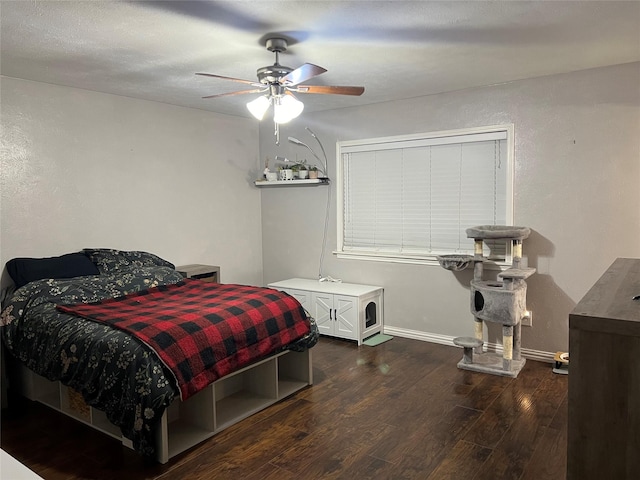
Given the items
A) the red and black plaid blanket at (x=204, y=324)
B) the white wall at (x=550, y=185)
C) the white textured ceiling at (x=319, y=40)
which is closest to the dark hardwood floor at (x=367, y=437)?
the red and black plaid blanket at (x=204, y=324)

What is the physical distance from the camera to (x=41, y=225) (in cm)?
388

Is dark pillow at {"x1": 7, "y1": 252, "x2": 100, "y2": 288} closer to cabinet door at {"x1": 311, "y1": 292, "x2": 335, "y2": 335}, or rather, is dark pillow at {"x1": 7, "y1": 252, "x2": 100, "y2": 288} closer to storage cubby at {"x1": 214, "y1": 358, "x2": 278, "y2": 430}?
storage cubby at {"x1": 214, "y1": 358, "x2": 278, "y2": 430}

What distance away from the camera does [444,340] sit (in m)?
4.60

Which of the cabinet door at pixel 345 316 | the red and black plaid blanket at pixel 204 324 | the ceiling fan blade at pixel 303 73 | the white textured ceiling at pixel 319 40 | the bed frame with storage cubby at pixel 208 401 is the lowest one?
the bed frame with storage cubby at pixel 208 401

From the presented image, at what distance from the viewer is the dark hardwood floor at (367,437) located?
2531 millimetres

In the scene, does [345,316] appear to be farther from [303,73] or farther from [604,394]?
[604,394]

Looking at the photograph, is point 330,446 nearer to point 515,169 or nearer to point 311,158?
point 515,169

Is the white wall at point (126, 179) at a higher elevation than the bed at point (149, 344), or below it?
higher

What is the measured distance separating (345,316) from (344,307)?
91 millimetres

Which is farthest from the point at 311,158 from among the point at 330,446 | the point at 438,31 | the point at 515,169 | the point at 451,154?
the point at 330,446

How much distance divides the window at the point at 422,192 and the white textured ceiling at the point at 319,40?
625mm

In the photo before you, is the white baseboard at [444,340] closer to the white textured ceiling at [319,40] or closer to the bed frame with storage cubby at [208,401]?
the bed frame with storage cubby at [208,401]

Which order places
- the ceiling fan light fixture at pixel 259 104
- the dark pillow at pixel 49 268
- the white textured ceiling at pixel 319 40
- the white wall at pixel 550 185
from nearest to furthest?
the white textured ceiling at pixel 319 40 < the ceiling fan light fixture at pixel 259 104 < the dark pillow at pixel 49 268 < the white wall at pixel 550 185

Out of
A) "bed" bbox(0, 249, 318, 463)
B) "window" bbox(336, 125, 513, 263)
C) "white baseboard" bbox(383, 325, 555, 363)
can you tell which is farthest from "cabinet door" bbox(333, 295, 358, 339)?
"bed" bbox(0, 249, 318, 463)
